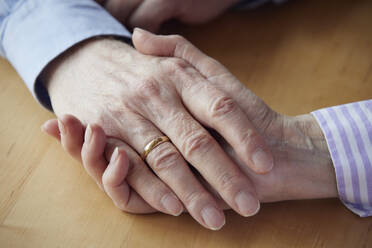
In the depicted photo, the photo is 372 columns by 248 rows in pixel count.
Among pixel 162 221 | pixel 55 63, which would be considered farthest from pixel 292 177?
pixel 55 63

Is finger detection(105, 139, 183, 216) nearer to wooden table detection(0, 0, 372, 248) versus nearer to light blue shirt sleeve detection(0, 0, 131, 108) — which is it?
wooden table detection(0, 0, 372, 248)

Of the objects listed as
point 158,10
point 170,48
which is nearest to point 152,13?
point 158,10

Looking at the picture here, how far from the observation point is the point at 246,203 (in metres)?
0.52

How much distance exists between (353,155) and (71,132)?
1.35ft

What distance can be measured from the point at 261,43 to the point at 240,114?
296mm

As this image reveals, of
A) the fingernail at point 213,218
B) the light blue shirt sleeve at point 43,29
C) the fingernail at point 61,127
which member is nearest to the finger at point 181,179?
the fingernail at point 213,218

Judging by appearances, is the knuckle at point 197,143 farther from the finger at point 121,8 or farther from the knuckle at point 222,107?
the finger at point 121,8

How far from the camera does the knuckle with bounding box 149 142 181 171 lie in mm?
544

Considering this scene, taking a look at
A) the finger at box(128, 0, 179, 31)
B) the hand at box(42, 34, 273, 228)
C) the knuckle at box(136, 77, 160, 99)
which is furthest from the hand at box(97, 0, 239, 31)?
the knuckle at box(136, 77, 160, 99)

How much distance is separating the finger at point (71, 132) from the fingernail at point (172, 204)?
153 millimetres

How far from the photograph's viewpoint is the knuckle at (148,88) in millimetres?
595

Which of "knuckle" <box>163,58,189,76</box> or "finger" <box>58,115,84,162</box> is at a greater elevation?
"knuckle" <box>163,58,189,76</box>

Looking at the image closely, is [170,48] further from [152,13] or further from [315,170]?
[315,170]

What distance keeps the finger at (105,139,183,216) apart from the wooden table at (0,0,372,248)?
1.5 inches
